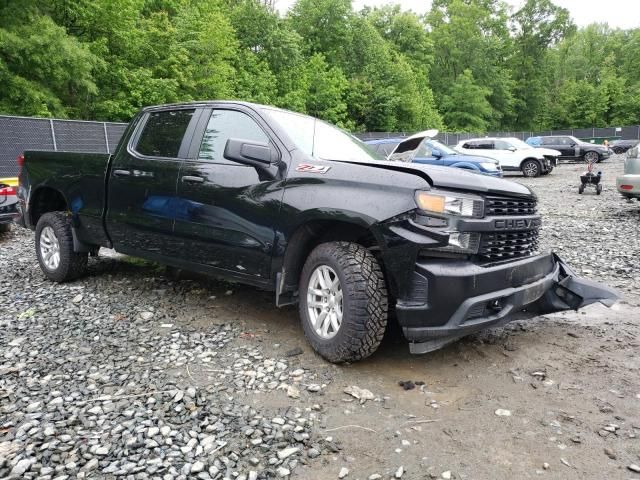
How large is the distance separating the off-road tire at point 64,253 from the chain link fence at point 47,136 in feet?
24.0

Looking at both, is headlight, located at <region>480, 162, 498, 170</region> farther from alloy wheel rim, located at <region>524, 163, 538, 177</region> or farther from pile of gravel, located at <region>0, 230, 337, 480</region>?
pile of gravel, located at <region>0, 230, 337, 480</region>

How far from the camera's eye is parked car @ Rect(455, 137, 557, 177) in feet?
68.5

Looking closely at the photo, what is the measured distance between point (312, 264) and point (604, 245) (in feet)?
18.6

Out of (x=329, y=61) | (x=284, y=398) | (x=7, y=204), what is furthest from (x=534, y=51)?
(x=284, y=398)

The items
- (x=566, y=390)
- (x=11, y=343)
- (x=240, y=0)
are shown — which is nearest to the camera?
(x=566, y=390)

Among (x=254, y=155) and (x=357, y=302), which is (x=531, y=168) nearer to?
(x=254, y=155)

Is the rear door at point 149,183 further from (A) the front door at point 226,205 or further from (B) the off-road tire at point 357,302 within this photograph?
(B) the off-road tire at point 357,302

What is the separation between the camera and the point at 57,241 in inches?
219

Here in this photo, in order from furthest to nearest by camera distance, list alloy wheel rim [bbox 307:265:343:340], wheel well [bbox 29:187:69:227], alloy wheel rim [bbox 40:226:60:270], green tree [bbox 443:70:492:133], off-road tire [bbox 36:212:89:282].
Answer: green tree [bbox 443:70:492:133], wheel well [bbox 29:187:69:227], alloy wheel rim [bbox 40:226:60:270], off-road tire [bbox 36:212:89:282], alloy wheel rim [bbox 307:265:343:340]

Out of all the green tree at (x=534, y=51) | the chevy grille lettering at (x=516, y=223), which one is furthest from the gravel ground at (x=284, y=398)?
the green tree at (x=534, y=51)

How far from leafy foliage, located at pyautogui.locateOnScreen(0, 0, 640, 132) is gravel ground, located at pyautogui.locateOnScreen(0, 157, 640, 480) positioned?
14751 mm

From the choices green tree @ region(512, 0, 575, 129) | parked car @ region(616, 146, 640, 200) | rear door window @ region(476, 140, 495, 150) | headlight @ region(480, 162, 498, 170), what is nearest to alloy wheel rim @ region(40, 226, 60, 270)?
parked car @ region(616, 146, 640, 200)

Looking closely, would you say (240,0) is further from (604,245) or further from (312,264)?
(312,264)

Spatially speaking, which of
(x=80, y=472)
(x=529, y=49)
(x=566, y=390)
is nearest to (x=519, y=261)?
(x=566, y=390)
